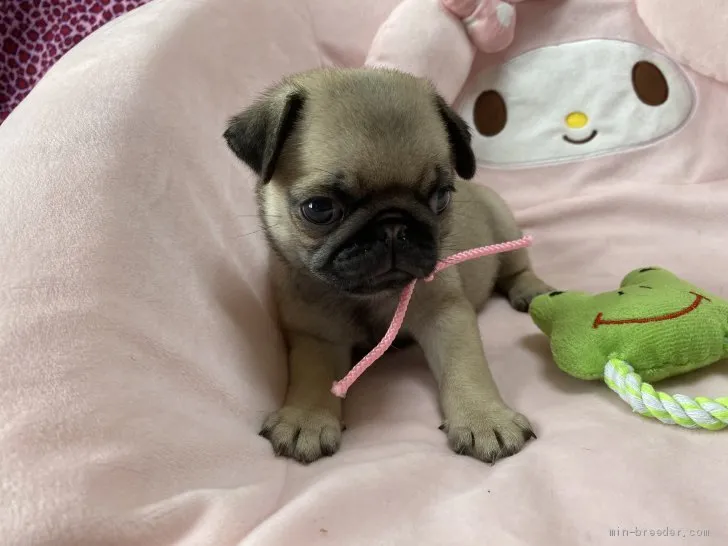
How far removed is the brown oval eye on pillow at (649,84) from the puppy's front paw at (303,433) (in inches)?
102

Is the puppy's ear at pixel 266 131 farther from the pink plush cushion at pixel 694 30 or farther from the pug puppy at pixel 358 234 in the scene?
the pink plush cushion at pixel 694 30

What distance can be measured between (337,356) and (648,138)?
222 centimetres

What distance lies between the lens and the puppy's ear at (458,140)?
93.0 inches

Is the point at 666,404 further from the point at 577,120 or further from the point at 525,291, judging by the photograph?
the point at 577,120

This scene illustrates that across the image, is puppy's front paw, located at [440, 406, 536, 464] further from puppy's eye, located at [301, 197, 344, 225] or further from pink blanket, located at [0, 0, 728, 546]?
puppy's eye, located at [301, 197, 344, 225]

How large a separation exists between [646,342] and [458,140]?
0.93m

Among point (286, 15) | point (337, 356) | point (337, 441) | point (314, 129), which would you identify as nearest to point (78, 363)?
point (337, 441)

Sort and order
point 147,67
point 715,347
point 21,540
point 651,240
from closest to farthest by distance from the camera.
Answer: point 21,540 → point 715,347 → point 147,67 → point 651,240

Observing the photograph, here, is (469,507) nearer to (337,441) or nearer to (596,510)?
(596,510)

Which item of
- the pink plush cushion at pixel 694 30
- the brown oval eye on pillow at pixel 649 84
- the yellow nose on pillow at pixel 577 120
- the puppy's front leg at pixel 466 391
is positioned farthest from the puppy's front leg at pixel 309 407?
the pink plush cushion at pixel 694 30

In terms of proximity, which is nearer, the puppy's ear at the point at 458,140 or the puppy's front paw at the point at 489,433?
the puppy's front paw at the point at 489,433

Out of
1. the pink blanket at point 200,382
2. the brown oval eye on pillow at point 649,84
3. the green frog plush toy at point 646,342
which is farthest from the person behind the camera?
the brown oval eye on pillow at point 649,84

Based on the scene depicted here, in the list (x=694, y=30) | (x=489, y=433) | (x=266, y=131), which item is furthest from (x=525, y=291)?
(x=694, y=30)

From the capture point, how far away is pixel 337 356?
257 cm
